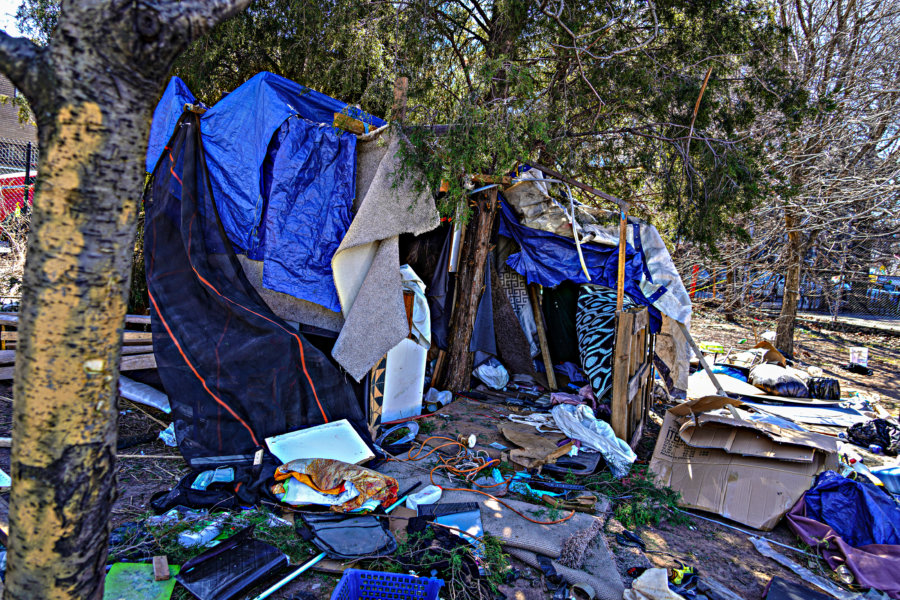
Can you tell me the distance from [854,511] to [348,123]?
17.4 feet

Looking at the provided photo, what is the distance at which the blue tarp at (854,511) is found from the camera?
3.96 m

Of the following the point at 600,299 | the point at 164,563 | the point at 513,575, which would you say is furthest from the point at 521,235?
the point at 164,563

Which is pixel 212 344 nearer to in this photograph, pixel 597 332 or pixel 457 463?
pixel 457 463

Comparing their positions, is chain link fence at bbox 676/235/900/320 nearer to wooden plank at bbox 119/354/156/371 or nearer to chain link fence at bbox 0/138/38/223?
wooden plank at bbox 119/354/156/371

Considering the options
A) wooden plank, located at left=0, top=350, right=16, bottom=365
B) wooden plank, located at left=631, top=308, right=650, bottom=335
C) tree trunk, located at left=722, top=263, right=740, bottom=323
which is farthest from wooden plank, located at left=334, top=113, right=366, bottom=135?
tree trunk, located at left=722, top=263, right=740, bottom=323

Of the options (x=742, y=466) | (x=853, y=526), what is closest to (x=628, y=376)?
(x=742, y=466)

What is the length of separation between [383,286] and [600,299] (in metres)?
3.36

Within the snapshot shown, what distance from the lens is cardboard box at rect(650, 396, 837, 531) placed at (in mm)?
4438

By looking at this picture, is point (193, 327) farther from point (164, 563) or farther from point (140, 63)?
point (140, 63)

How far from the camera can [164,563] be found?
111 inches

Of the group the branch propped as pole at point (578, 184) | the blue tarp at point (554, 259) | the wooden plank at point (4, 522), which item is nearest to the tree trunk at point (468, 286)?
the blue tarp at point (554, 259)

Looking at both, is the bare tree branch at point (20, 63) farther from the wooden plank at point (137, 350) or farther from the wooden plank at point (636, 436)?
the wooden plank at point (636, 436)

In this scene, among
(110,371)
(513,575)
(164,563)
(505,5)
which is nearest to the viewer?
(110,371)

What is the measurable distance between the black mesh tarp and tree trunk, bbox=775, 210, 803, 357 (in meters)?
8.64
